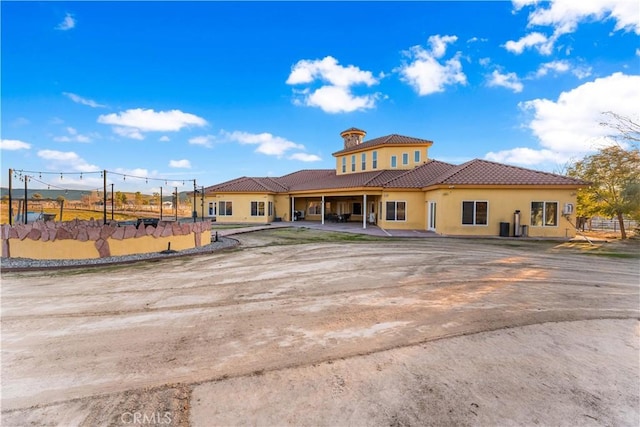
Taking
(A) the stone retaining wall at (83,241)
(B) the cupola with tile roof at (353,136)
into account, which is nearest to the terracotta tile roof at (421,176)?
(B) the cupola with tile roof at (353,136)

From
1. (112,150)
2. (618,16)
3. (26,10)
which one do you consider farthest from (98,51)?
(618,16)

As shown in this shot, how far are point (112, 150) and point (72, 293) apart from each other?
22415 millimetres

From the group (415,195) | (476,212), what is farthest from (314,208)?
(476,212)

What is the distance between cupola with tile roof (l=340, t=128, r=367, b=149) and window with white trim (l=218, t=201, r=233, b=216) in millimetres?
12261

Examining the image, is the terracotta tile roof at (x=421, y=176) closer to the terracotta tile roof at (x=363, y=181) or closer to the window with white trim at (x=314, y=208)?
the terracotta tile roof at (x=363, y=181)

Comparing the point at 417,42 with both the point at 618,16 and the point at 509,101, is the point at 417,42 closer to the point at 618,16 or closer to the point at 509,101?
the point at 509,101

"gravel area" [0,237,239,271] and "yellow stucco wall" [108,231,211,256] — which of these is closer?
"gravel area" [0,237,239,271]

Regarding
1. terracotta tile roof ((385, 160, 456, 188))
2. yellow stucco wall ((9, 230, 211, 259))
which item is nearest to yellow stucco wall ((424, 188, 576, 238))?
terracotta tile roof ((385, 160, 456, 188))

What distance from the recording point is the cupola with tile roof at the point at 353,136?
2764 centimetres

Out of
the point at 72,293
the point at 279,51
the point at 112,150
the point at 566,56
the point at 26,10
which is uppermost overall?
the point at 279,51

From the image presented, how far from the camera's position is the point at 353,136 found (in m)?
28.0

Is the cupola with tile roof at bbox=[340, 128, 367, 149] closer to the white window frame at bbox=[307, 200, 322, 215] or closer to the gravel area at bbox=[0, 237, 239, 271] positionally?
the white window frame at bbox=[307, 200, 322, 215]

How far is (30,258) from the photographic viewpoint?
31.6 ft
